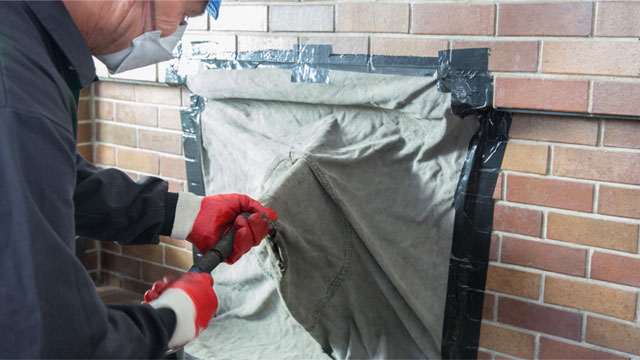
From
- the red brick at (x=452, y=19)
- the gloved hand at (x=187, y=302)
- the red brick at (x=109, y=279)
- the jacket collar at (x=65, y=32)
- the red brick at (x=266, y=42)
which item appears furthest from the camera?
the red brick at (x=109, y=279)

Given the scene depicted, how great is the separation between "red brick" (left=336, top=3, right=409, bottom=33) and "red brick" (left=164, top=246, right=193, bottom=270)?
1200 millimetres

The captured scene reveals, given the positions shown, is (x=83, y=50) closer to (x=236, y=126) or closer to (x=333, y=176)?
(x=333, y=176)

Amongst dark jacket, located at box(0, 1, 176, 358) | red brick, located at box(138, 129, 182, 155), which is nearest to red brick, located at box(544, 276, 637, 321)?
dark jacket, located at box(0, 1, 176, 358)

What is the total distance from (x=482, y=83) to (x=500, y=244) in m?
0.51

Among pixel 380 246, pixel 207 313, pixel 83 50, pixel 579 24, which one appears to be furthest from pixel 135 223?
pixel 579 24

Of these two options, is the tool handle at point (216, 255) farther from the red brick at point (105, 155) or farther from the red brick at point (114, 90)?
the red brick at point (105, 155)

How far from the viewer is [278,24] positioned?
87.6 inches

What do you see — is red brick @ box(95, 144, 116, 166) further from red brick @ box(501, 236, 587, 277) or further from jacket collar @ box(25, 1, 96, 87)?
red brick @ box(501, 236, 587, 277)

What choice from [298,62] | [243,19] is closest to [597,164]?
[298,62]

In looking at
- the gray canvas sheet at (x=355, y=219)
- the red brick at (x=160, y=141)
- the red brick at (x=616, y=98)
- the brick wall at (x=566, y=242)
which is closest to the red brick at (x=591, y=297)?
the brick wall at (x=566, y=242)

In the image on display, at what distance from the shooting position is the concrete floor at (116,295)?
2.85m

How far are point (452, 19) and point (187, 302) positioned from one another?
3.81ft

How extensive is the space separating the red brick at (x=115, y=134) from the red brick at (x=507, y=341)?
5.57 ft

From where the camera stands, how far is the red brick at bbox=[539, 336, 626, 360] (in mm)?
1845
